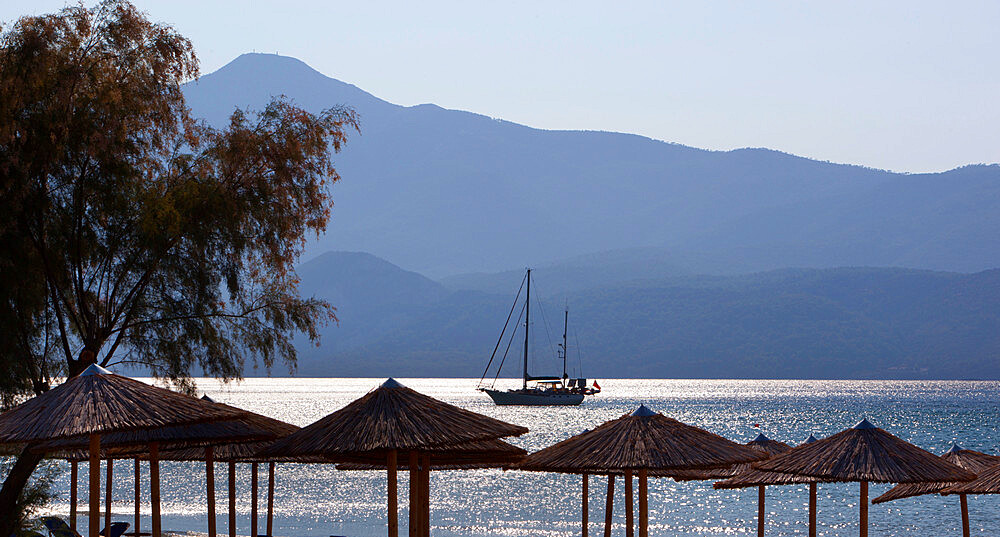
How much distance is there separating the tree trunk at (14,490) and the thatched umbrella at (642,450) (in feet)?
23.7

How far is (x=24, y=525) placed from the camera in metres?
15.5

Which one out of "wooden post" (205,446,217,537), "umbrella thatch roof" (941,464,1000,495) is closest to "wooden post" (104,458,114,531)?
"wooden post" (205,446,217,537)

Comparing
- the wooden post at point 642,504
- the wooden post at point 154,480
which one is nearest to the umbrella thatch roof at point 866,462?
the wooden post at point 642,504

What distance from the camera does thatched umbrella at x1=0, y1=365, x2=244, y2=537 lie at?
31.6ft

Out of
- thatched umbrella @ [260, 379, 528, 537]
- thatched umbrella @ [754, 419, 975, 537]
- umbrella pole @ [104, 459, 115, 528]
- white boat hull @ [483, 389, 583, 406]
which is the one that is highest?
thatched umbrella @ [260, 379, 528, 537]

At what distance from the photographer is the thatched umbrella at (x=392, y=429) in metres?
Answer: 10.4

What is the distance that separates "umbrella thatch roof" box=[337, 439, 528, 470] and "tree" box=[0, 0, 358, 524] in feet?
9.65

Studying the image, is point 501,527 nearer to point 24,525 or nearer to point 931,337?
point 24,525

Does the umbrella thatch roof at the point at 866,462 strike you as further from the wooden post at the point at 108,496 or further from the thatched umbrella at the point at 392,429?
the wooden post at the point at 108,496

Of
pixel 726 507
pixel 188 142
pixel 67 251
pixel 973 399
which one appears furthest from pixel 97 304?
pixel 973 399

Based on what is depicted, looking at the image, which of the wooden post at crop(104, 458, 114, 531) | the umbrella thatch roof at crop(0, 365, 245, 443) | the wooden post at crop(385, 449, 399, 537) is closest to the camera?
the umbrella thatch roof at crop(0, 365, 245, 443)

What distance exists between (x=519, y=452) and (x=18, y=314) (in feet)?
24.0

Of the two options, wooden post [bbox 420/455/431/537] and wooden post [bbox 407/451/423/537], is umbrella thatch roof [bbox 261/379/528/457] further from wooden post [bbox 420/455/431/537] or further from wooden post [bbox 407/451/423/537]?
wooden post [bbox 420/455/431/537]

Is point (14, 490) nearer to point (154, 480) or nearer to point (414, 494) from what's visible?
point (154, 480)
